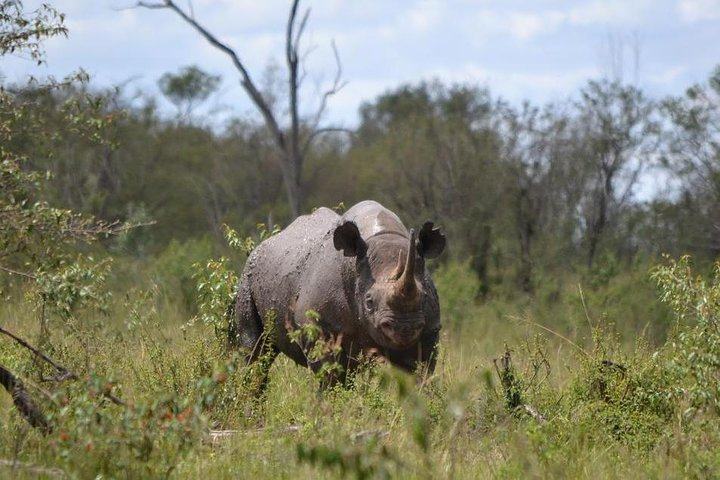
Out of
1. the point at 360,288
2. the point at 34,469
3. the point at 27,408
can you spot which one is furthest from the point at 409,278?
the point at 34,469

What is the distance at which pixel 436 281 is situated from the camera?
17.1 m

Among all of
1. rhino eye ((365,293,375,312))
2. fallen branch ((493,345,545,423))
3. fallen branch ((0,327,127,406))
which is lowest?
fallen branch ((493,345,545,423))

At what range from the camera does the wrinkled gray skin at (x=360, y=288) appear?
7.64 meters

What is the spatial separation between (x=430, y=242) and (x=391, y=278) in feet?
1.88

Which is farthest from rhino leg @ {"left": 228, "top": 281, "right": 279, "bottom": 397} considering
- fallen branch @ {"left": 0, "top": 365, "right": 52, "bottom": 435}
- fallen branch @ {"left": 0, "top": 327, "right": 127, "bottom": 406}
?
fallen branch @ {"left": 0, "top": 365, "right": 52, "bottom": 435}

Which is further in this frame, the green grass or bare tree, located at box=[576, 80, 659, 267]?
bare tree, located at box=[576, 80, 659, 267]

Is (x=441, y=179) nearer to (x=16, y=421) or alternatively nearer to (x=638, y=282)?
(x=638, y=282)

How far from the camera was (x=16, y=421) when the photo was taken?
6.97 meters

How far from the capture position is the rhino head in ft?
24.9

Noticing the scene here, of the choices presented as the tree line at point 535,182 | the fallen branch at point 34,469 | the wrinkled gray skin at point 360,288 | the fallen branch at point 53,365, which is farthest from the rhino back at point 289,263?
the tree line at point 535,182

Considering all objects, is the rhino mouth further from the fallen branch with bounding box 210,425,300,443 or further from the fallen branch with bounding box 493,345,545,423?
the fallen branch with bounding box 210,425,300,443

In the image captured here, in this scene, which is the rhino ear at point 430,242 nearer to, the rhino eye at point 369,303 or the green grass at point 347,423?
the rhino eye at point 369,303

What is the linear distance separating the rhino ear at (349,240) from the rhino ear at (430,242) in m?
0.36

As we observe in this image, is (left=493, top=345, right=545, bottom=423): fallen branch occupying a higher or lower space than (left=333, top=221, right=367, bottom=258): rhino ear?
lower
